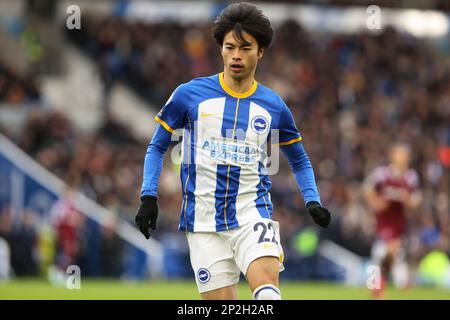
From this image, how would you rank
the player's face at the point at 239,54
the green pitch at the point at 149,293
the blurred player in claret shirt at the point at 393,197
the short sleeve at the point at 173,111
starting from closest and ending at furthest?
the player's face at the point at 239,54 < the short sleeve at the point at 173,111 < the green pitch at the point at 149,293 < the blurred player in claret shirt at the point at 393,197

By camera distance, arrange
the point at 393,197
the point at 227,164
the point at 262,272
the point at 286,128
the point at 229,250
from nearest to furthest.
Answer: the point at 262,272 → the point at 229,250 → the point at 227,164 → the point at 286,128 → the point at 393,197

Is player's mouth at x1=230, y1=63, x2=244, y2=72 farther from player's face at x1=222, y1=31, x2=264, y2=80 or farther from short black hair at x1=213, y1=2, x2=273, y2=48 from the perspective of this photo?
short black hair at x1=213, y1=2, x2=273, y2=48

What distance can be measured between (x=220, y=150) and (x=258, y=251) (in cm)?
74

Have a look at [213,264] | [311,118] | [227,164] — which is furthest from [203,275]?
[311,118]

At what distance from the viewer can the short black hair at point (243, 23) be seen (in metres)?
6.35

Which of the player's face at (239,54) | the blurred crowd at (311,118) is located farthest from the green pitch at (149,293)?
the player's face at (239,54)

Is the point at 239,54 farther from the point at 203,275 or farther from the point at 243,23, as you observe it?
the point at 203,275

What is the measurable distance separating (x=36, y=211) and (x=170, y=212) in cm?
257

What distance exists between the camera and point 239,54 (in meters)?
6.35

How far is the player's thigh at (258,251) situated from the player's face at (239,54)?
3.18ft

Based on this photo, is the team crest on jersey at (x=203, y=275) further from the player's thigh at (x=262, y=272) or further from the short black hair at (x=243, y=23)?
the short black hair at (x=243, y=23)

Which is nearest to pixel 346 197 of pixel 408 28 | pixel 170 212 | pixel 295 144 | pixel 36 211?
pixel 170 212

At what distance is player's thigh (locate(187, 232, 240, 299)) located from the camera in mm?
6191

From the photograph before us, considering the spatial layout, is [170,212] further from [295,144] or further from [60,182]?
[295,144]
